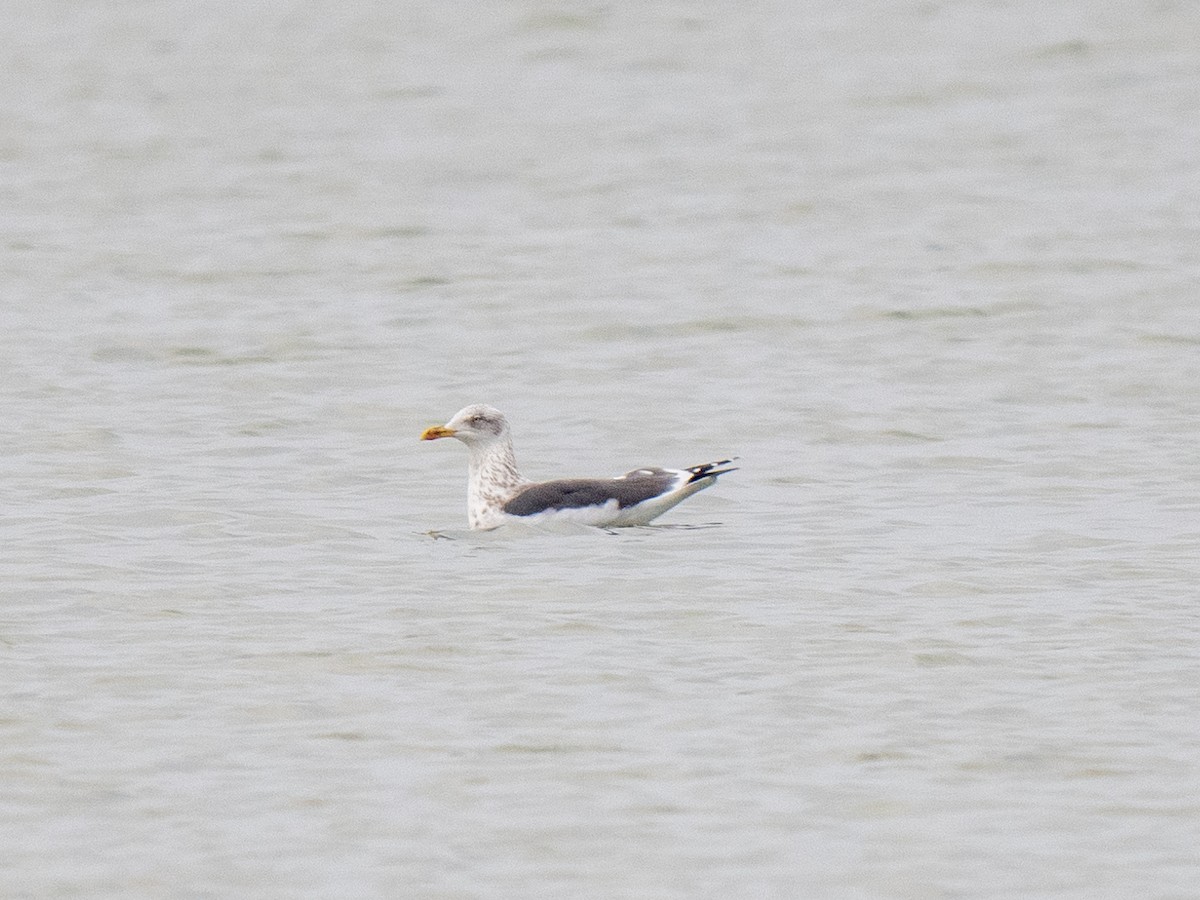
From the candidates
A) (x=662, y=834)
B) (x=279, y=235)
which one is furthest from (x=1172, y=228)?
(x=662, y=834)

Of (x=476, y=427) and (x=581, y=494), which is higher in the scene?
(x=476, y=427)

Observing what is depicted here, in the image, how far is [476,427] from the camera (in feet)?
51.9

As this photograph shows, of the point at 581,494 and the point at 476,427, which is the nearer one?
the point at 581,494

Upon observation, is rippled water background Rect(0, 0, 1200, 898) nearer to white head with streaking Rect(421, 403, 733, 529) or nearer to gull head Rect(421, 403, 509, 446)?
white head with streaking Rect(421, 403, 733, 529)

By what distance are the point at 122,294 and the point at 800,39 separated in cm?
1696

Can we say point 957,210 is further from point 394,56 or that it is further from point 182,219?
point 394,56

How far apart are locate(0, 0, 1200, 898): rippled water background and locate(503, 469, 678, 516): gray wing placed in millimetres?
283

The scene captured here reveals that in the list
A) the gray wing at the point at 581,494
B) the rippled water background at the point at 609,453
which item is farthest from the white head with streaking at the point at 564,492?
the rippled water background at the point at 609,453

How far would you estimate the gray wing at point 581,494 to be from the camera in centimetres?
1505

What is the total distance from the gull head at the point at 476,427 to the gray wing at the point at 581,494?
679 mm

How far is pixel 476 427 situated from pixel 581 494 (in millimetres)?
1068

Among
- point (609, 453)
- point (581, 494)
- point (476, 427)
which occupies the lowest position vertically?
point (609, 453)

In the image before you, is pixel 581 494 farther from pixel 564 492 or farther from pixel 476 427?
pixel 476 427

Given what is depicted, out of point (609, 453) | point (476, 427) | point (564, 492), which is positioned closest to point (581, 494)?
point (564, 492)
